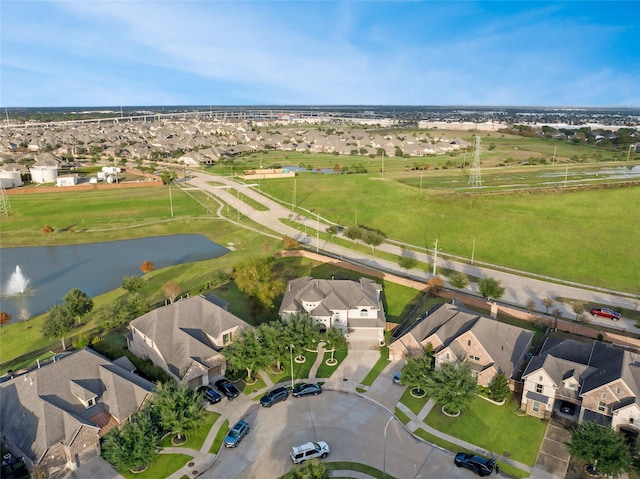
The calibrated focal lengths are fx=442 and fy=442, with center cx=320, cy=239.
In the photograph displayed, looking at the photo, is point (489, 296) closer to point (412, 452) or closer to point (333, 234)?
point (412, 452)

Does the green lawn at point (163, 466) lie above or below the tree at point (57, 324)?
below

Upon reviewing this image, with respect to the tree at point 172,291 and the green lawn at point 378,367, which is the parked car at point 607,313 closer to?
the green lawn at point 378,367

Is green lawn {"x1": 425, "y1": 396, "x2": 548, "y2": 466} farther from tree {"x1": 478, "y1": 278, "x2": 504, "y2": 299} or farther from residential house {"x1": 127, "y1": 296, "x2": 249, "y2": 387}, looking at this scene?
residential house {"x1": 127, "y1": 296, "x2": 249, "y2": 387}

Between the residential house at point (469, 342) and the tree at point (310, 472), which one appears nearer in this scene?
the tree at point (310, 472)

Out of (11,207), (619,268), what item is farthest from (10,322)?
(619,268)

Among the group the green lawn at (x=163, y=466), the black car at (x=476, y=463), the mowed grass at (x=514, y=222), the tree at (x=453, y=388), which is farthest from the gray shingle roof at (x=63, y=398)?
the mowed grass at (x=514, y=222)

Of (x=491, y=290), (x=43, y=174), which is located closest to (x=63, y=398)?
(x=491, y=290)

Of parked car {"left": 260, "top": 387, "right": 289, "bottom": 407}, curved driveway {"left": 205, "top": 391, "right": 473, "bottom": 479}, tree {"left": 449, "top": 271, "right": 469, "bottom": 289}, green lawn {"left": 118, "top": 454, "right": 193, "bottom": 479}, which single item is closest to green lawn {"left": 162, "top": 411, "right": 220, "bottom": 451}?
green lawn {"left": 118, "top": 454, "right": 193, "bottom": 479}
